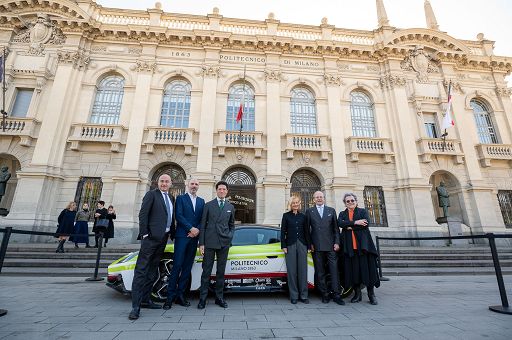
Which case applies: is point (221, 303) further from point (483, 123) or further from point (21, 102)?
point (483, 123)

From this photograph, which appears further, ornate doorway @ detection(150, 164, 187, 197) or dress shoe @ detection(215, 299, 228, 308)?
ornate doorway @ detection(150, 164, 187, 197)

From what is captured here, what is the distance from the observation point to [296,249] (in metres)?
4.80

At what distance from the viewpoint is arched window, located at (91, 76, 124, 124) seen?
45.6 ft

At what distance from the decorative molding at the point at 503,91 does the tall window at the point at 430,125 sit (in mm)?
5031

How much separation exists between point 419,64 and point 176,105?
15800 millimetres

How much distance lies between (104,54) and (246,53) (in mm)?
8391

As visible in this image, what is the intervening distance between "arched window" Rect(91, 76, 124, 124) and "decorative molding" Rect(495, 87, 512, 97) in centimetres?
2397

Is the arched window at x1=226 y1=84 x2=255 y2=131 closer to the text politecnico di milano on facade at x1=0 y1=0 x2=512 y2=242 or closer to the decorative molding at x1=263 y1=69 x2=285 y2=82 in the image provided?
the text politecnico di milano on facade at x1=0 y1=0 x2=512 y2=242

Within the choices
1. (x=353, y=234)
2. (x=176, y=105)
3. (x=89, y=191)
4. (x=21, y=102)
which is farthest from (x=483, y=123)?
(x=21, y=102)

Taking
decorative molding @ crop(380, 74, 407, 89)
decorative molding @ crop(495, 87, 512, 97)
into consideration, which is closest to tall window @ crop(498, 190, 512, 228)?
decorative molding @ crop(495, 87, 512, 97)

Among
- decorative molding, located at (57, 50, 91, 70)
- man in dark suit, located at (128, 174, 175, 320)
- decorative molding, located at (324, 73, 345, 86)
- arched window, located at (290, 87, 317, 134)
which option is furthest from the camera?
decorative molding, located at (324, 73, 345, 86)

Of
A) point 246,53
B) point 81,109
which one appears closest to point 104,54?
point 81,109

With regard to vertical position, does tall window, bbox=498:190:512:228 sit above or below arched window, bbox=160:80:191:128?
below

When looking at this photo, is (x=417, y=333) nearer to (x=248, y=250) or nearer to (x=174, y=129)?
(x=248, y=250)
